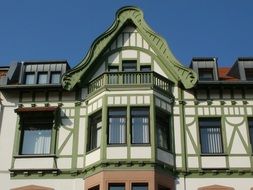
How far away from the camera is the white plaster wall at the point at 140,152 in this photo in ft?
86.7

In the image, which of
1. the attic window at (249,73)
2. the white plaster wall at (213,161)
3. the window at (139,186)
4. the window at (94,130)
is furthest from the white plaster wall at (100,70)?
the attic window at (249,73)

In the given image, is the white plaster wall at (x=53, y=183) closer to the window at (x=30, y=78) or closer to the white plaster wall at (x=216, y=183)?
the white plaster wall at (x=216, y=183)

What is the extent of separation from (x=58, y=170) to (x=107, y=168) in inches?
110

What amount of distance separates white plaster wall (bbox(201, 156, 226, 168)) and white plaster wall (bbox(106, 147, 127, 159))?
13.5ft

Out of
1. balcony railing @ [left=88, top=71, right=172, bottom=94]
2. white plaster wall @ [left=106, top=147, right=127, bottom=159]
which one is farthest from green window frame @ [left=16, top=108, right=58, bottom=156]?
white plaster wall @ [left=106, top=147, right=127, bottom=159]

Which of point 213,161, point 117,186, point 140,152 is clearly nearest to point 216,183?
point 213,161

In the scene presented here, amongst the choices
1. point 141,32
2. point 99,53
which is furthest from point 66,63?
point 141,32

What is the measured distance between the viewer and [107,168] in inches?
1030

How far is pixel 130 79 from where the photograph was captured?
2886cm

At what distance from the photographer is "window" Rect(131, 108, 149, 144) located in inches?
1071

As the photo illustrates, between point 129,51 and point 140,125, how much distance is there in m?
5.05

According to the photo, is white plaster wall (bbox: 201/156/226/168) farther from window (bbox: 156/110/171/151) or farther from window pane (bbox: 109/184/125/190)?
window pane (bbox: 109/184/125/190)

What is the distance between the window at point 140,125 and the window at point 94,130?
1.78 m

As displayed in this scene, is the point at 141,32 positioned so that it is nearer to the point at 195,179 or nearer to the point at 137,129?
the point at 137,129
